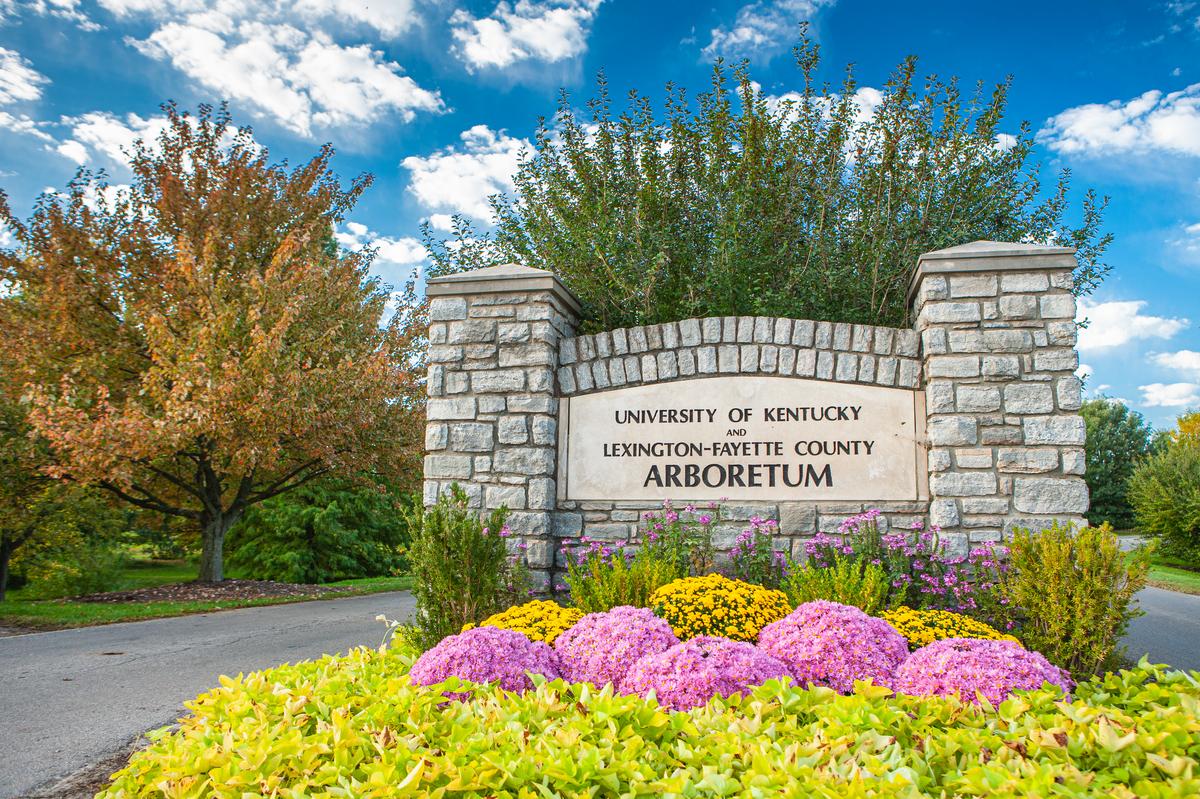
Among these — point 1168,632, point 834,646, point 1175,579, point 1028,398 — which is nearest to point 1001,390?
point 1028,398

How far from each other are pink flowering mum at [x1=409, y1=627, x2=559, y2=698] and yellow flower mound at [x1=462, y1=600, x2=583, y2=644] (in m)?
0.76

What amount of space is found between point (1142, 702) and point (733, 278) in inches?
228

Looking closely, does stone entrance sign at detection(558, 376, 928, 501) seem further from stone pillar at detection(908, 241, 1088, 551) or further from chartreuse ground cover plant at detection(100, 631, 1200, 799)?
chartreuse ground cover plant at detection(100, 631, 1200, 799)

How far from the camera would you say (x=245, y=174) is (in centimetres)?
1551

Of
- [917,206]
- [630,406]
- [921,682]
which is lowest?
[921,682]

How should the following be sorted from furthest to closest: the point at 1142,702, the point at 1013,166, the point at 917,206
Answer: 1. the point at 1013,166
2. the point at 917,206
3. the point at 1142,702

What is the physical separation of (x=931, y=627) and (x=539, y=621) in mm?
2369

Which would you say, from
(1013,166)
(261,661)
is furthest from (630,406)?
(1013,166)

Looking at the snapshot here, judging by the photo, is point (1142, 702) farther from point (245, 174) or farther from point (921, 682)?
point (245, 174)

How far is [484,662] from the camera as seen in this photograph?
3.40 meters

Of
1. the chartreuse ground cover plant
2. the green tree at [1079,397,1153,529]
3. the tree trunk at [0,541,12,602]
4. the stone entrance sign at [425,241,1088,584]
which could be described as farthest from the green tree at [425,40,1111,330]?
the green tree at [1079,397,1153,529]

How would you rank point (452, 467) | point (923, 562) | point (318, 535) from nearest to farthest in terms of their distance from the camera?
1. point (923, 562)
2. point (452, 467)
3. point (318, 535)

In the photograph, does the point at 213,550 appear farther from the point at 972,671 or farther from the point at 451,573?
the point at 972,671

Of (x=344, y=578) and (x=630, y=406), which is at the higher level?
(x=630, y=406)
